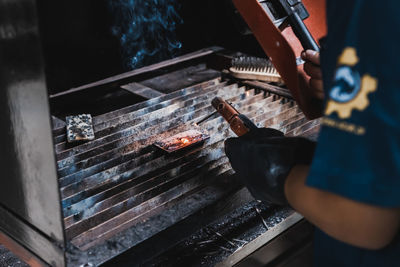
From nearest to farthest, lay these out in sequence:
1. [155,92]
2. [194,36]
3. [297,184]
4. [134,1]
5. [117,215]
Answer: [297,184] → [117,215] → [155,92] → [134,1] → [194,36]

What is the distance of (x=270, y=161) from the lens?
1.05 m

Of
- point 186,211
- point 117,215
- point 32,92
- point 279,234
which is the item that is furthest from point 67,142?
point 279,234

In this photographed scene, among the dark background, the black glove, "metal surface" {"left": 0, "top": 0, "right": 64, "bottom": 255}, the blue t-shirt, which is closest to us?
the blue t-shirt

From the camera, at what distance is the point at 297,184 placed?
88 centimetres

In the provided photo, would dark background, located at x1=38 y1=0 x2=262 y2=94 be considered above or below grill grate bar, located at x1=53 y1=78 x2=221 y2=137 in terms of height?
above

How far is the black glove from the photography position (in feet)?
3.34

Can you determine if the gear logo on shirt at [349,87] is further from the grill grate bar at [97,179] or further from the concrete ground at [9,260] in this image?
the concrete ground at [9,260]

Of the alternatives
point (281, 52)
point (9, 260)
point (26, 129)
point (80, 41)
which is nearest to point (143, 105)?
point (80, 41)

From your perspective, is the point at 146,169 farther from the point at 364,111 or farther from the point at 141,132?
the point at 364,111

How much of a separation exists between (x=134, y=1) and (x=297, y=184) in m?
1.80

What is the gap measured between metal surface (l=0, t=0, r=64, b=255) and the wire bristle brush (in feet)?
4.39

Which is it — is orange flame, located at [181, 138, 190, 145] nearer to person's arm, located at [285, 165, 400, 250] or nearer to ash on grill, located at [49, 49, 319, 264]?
ash on grill, located at [49, 49, 319, 264]

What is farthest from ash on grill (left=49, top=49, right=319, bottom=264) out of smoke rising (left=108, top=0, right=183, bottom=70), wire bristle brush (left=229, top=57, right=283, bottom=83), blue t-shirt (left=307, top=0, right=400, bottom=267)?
blue t-shirt (left=307, top=0, right=400, bottom=267)

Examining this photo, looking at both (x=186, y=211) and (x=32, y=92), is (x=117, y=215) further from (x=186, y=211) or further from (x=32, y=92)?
(x=32, y=92)
